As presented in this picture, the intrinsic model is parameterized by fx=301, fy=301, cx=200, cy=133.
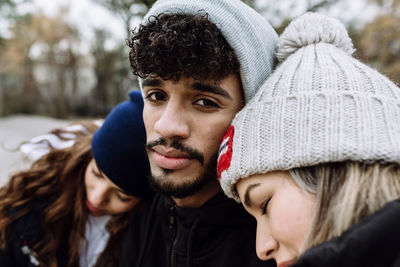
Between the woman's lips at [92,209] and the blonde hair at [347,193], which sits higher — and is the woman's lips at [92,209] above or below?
below

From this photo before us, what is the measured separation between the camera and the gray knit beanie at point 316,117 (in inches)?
37.7

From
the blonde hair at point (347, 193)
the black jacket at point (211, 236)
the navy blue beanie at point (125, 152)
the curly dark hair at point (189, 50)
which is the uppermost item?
the curly dark hair at point (189, 50)

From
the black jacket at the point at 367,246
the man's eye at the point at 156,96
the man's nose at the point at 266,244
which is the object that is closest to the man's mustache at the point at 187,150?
the man's eye at the point at 156,96

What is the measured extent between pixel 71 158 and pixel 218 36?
5.53 ft

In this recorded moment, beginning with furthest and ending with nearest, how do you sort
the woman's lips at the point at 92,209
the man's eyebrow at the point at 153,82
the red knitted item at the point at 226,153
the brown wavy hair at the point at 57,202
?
the woman's lips at the point at 92,209
the brown wavy hair at the point at 57,202
the man's eyebrow at the point at 153,82
the red knitted item at the point at 226,153

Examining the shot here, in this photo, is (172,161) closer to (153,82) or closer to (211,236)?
(153,82)

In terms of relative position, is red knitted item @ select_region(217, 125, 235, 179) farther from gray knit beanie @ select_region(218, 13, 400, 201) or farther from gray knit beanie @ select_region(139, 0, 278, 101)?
gray knit beanie @ select_region(139, 0, 278, 101)

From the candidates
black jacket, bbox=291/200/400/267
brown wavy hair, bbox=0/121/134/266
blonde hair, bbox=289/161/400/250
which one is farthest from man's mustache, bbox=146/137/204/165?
brown wavy hair, bbox=0/121/134/266

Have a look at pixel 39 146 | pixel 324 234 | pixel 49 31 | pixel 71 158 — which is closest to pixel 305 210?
pixel 324 234

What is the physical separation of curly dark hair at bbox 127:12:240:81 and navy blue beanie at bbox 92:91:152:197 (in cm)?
73

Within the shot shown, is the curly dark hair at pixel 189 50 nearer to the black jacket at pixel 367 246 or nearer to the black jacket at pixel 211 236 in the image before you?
the black jacket at pixel 211 236

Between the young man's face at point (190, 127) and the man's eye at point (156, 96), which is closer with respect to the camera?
the young man's face at point (190, 127)

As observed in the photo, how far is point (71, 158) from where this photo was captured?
8.04ft

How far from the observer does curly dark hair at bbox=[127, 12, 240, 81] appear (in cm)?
135
